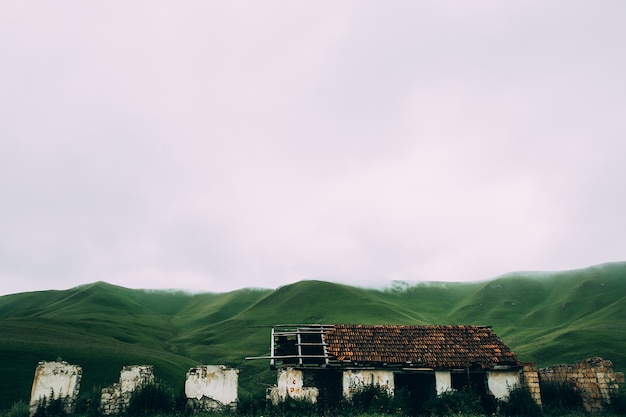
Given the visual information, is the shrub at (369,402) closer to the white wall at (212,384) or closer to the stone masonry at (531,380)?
the white wall at (212,384)

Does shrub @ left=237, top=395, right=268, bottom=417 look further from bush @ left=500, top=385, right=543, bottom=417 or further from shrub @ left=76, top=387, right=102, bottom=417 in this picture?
bush @ left=500, top=385, right=543, bottom=417

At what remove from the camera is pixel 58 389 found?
1917 centimetres

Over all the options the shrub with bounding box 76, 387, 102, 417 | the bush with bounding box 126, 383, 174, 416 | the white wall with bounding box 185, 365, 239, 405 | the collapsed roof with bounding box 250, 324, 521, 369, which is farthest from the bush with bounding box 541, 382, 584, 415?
the shrub with bounding box 76, 387, 102, 417

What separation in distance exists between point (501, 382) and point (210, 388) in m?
15.8

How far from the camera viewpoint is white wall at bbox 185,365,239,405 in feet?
67.9

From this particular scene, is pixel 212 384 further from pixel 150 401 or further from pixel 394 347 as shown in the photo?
pixel 394 347

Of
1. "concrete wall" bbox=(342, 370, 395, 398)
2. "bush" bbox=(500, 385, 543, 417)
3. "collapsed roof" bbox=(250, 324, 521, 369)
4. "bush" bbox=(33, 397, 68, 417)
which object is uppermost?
"collapsed roof" bbox=(250, 324, 521, 369)

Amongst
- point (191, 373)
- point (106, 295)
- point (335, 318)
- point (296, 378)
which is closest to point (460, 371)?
point (296, 378)

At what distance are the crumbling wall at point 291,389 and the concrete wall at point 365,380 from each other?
1.89 m

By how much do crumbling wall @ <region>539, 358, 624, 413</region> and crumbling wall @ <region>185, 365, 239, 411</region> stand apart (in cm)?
1812

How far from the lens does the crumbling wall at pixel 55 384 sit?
18766 mm

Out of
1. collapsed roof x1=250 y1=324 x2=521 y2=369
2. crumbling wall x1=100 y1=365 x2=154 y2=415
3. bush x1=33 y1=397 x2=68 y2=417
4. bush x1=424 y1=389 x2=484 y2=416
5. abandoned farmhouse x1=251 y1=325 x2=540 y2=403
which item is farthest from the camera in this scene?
collapsed roof x1=250 y1=324 x2=521 y2=369

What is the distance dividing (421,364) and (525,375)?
573cm

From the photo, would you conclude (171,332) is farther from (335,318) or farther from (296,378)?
(296,378)
